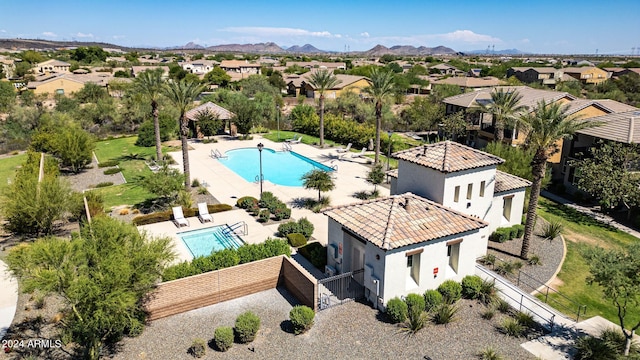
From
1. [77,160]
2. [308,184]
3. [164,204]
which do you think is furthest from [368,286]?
[77,160]

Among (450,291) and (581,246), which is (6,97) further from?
(581,246)

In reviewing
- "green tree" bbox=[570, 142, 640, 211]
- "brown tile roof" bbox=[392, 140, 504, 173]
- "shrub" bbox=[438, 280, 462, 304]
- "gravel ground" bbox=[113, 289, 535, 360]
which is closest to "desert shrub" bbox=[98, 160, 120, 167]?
"gravel ground" bbox=[113, 289, 535, 360]

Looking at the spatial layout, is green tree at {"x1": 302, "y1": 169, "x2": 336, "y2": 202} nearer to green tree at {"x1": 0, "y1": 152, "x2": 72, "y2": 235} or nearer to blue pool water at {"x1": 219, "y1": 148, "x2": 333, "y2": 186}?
blue pool water at {"x1": 219, "y1": 148, "x2": 333, "y2": 186}

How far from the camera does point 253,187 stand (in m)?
32.7

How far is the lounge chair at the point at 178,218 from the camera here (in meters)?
25.2

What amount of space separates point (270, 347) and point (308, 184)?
1397 cm

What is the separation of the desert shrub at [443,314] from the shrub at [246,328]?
21.6 feet

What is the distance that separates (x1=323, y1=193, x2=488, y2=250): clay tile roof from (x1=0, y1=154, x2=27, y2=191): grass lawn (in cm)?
2979

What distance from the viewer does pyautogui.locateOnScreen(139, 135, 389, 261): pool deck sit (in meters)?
24.6

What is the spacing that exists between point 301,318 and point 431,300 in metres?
5.19

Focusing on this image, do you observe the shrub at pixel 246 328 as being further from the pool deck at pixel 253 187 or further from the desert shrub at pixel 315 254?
the pool deck at pixel 253 187

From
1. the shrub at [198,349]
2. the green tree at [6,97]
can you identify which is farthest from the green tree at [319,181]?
the green tree at [6,97]

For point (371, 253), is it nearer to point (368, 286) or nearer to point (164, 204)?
point (368, 286)

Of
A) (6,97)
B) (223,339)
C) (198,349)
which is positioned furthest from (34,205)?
(6,97)
